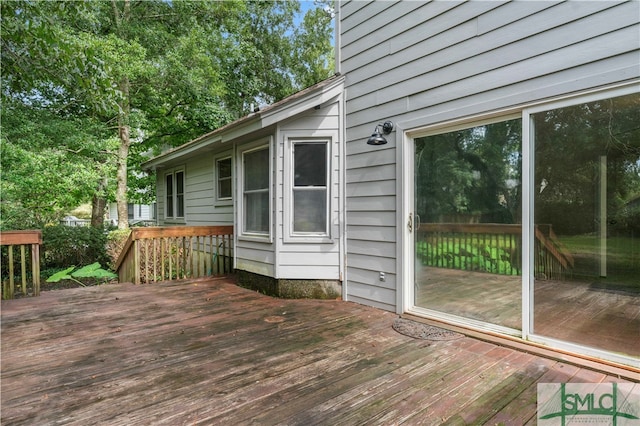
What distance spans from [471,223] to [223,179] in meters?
5.21

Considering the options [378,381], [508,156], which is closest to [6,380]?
[378,381]

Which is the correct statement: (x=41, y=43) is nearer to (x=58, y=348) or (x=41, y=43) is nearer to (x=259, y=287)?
(x=58, y=348)

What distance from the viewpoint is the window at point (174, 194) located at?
915 cm

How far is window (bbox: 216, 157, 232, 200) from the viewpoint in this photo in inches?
275

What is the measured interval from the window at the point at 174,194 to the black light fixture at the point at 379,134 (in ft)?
21.6

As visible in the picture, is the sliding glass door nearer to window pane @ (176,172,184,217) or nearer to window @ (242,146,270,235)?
window @ (242,146,270,235)

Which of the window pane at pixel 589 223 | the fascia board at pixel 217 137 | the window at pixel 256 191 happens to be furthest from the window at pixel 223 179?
the window pane at pixel 589 223

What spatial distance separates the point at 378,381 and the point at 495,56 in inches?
113

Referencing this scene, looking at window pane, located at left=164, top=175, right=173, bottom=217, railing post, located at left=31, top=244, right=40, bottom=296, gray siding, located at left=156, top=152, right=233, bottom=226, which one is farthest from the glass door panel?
window pane, located at left=164, top=175, right=173, bottom=217

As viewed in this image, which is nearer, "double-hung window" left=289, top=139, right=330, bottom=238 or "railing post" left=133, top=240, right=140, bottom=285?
"double-hung window" left=289, top=139, right=330, bottom=238

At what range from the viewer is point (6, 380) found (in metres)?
2.35

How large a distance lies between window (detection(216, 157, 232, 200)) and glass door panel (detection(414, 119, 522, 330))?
434 cm

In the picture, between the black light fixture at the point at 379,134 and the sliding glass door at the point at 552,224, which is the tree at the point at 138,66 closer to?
the black light fixture at the point at 379,134

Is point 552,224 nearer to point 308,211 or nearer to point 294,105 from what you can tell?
point 308,211
